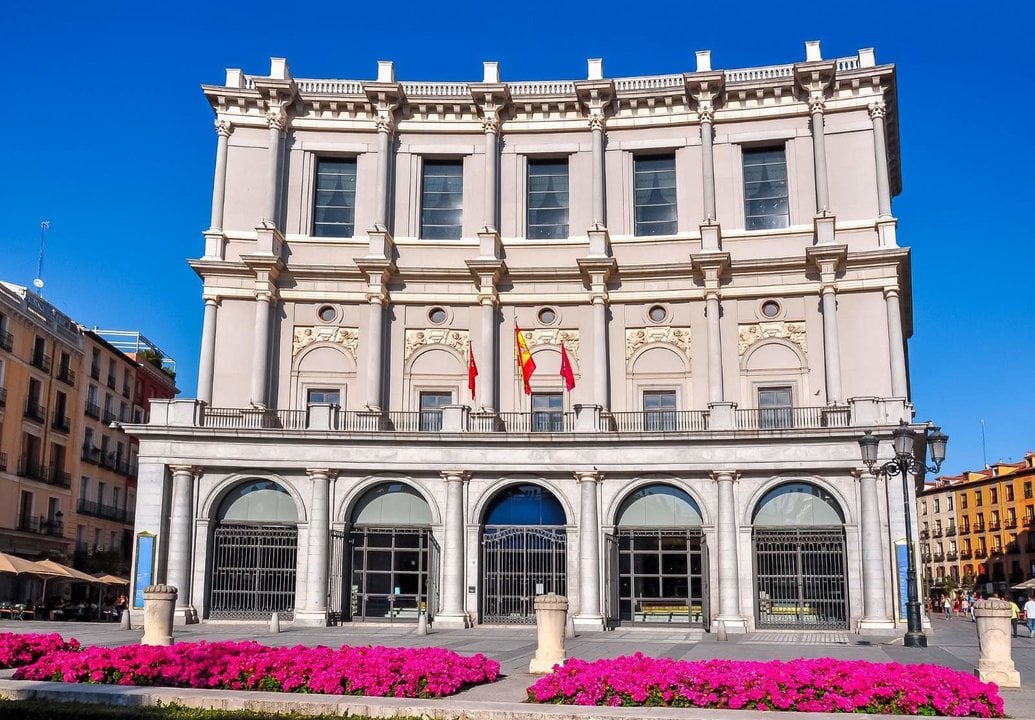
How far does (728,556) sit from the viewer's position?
32.6m

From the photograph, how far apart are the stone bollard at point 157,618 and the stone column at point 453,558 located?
1252cm

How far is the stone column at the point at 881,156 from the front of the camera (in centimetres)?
3750

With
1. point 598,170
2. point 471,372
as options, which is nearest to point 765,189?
point 598,170

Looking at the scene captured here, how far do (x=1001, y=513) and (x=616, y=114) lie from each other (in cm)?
6650

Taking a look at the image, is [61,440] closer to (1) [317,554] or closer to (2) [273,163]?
(2) [273,163]

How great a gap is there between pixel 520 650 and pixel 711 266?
58.9 ft

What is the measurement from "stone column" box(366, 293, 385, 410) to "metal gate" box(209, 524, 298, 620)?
566cm

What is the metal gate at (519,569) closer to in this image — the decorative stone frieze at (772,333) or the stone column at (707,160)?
the decorative stone frieze at (772,333)

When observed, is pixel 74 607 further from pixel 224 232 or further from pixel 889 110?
pixel 889 110

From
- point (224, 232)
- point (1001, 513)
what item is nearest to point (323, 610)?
point (224, 232)

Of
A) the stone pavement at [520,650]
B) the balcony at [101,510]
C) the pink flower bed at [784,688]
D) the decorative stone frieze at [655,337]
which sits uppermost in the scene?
the decorative stone frieze at [655,337]

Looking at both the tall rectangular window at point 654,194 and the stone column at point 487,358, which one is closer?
the stone column at point 487,358

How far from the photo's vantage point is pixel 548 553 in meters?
33.9

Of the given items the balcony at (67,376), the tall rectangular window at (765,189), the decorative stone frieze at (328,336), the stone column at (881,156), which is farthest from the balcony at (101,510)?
the stone column at (881,156)
